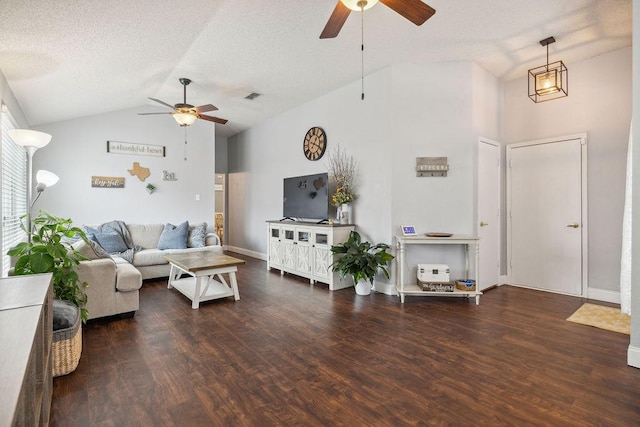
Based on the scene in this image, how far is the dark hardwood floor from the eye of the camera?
1822mm

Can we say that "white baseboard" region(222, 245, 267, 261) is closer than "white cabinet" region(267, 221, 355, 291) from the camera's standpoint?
No

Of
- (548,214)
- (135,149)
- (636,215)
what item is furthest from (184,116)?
(548,214)

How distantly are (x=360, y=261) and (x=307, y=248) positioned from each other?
3.67 feet

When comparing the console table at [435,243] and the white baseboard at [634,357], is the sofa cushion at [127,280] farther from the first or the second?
the white baseboard at [634,357]

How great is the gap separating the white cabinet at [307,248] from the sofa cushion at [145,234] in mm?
2027

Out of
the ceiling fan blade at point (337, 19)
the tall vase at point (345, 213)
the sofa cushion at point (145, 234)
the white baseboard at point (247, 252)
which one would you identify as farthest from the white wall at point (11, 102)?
the white baseboard at point (247, 252)

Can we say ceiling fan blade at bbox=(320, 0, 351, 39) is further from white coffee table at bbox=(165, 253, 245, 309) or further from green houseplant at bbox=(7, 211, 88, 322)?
white coffee table at bbox=(165, 253, 245, 309)

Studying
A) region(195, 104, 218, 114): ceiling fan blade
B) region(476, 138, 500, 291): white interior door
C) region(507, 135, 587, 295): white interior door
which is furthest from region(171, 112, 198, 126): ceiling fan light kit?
region(507, 135, 587, 295): white interior door

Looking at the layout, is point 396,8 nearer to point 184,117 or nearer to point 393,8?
point 393,8

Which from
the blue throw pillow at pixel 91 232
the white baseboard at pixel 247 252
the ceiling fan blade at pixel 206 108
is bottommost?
the white baseboard at pixel 247 252

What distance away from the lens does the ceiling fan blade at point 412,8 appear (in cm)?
207

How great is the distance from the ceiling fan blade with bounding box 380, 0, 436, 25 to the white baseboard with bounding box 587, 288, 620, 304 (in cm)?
400

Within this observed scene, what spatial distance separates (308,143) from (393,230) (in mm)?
2409

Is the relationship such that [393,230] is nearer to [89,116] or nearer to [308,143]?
[308,143]
